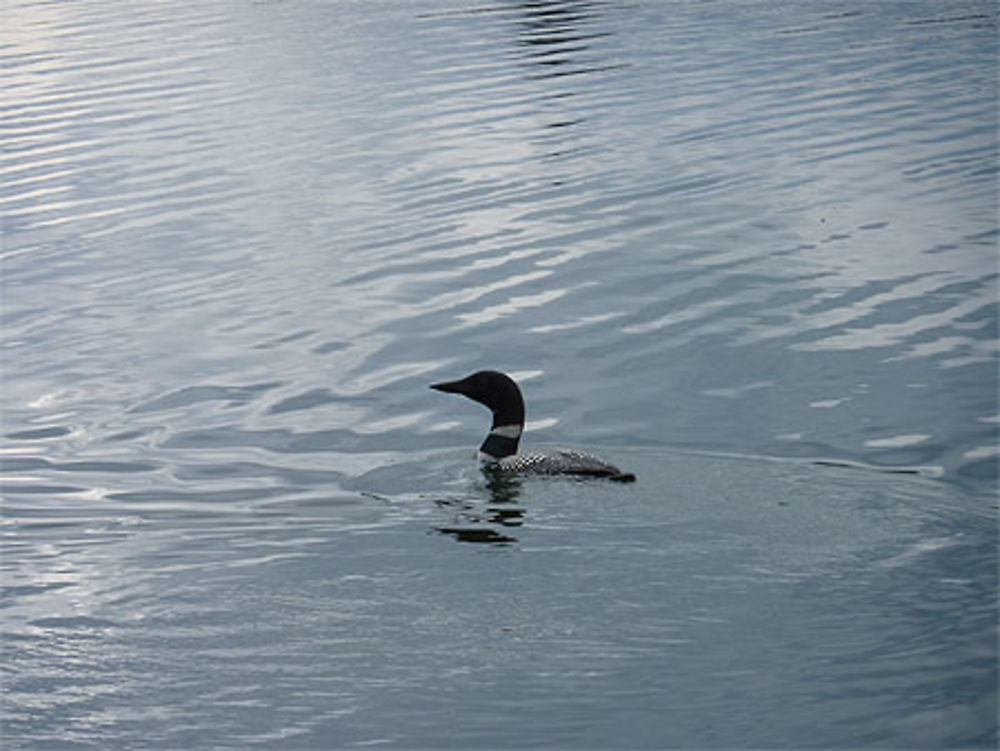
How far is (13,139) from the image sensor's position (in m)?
30.5

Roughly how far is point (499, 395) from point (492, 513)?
1532 mm

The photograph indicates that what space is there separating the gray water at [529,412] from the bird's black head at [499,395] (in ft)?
1.86

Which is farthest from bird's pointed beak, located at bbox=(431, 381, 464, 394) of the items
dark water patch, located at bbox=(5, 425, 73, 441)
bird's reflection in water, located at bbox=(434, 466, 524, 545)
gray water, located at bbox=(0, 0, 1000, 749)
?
dark water patch, located at bbox=(5, 425, 73, 441)

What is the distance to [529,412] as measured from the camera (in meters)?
15.1

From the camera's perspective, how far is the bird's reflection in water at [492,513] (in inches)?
468

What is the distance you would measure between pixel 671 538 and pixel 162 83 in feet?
86.6

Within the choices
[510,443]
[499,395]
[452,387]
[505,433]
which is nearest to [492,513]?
[510,443]

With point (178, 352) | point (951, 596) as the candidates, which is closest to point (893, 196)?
point (178, 352)

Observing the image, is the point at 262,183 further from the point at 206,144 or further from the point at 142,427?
the point at 142,427

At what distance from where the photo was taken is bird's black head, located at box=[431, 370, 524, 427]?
44.9 ft

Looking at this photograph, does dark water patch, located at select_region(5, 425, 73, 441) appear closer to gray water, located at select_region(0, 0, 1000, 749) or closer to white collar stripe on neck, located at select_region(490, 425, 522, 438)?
gray water, located at select_region(0, 0, 1000, 749)

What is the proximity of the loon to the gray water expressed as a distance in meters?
0.13

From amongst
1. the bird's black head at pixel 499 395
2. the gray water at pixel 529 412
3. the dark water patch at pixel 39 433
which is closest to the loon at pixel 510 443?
the bird's black head at pixel 499 395

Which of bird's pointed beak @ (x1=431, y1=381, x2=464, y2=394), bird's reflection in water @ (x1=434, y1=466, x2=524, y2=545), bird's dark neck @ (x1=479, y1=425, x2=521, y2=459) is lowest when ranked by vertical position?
bird's reflection in water @ (x1=434, y1=466, x2=524, y2=545)
